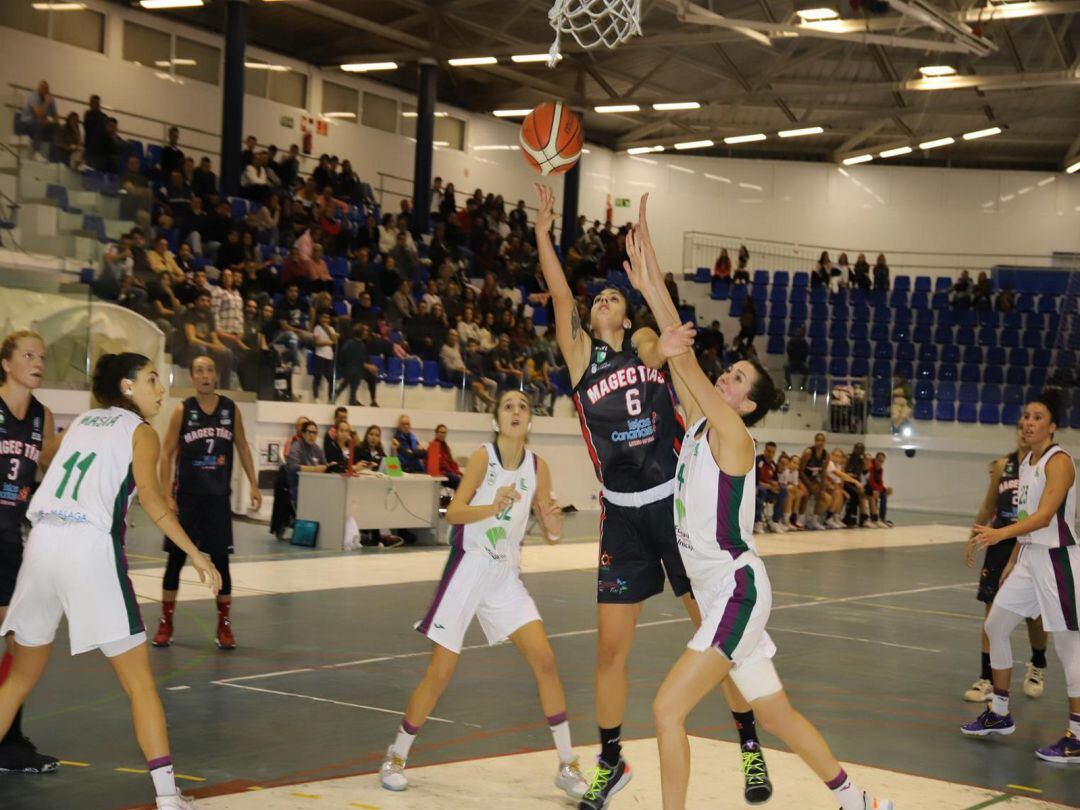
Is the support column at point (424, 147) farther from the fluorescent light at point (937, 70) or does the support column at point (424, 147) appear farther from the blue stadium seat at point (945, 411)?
the blue stadium seat at point (945, 411)

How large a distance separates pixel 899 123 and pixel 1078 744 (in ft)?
99.1

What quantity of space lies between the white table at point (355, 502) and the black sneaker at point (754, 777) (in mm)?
10151

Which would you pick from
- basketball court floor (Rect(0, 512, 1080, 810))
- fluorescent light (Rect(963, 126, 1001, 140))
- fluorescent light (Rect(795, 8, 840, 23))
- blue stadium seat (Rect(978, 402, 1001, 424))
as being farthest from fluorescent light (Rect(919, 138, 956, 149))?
basketball court floor (Rect(0, 512, 1080, 810))

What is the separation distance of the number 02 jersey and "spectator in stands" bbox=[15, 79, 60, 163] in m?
12.4

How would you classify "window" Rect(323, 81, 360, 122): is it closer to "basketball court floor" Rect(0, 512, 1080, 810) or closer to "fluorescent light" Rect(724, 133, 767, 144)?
"fluorescent light" Rect(724, 133, 767, 144)

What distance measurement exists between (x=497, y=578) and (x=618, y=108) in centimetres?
2670

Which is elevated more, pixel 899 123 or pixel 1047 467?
pixel 899 123

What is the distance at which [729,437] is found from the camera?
483 cm

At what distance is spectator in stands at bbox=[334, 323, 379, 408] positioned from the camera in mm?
19547

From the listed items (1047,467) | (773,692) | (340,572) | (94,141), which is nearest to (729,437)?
(773,692)

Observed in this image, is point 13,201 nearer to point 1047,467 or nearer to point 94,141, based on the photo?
point 94,141

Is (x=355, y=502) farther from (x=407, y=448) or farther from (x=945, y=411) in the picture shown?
(x=945, y=411)

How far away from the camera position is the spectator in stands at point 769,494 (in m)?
21.9

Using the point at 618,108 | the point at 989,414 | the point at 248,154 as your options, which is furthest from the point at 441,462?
the point at 989,414
